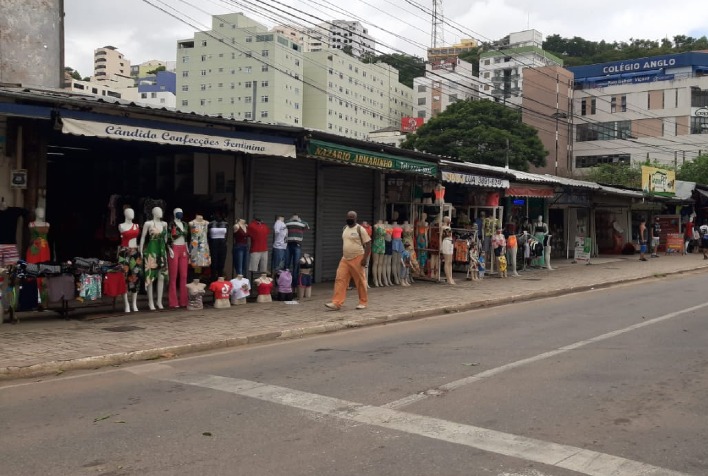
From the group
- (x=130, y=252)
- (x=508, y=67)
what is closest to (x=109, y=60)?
(x=508, y=67)

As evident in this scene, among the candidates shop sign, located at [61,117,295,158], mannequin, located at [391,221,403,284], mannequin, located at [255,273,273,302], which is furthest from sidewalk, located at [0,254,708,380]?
shop sign, located at [61,117,295,158]

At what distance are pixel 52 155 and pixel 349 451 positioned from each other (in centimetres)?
1327

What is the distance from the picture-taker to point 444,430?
5.15 m

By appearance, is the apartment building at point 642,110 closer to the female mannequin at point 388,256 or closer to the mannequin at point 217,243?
the female mannequin at point 388,256

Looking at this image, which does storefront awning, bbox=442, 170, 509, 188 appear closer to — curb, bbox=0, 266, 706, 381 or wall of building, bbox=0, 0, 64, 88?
curb, bbox=0, 266, 706, 381

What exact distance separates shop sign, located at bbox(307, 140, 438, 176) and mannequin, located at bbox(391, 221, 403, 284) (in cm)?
156

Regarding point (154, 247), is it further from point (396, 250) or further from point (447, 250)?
point (447, 250)

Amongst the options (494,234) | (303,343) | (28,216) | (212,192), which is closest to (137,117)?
(28,216)

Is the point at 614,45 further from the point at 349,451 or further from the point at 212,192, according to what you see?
the point at 349,451

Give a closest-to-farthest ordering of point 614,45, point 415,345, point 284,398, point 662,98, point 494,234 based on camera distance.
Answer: point 284,398
point 415,345
point 494,234
point 662,98
point 614,45

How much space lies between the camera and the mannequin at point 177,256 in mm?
11633

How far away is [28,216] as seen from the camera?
35.6ft

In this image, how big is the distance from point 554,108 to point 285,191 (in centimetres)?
6944

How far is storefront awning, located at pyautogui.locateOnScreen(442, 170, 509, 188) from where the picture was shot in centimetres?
1731
